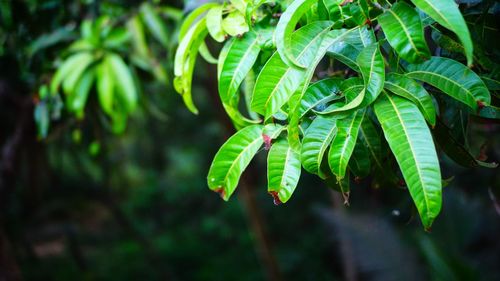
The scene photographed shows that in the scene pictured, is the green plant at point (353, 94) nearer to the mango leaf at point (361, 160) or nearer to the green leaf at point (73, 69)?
the mango leaf at point (361, 160)

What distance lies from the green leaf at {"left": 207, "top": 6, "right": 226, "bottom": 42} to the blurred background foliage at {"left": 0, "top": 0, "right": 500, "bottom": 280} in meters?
0.31

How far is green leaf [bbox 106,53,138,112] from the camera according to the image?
4.07 feet

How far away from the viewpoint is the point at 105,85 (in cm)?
123

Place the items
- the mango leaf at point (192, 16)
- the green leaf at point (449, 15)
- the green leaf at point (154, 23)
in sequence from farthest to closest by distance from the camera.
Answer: the green leaf at point (154, 23) → the mango leaf at point (192, 16) → the green leaf at point (449, 15)

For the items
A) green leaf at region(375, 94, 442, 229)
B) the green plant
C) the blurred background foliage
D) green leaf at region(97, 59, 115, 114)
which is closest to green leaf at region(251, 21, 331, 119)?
the green plant

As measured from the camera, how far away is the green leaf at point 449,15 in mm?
427

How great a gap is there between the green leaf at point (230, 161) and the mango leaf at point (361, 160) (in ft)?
0.42

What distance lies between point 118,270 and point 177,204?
127cm

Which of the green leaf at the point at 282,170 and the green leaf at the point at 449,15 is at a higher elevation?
the green leaf at the point at 449,15

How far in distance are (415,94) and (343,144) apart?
10 centimetres

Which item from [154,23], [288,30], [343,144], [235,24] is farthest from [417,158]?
[154,23]

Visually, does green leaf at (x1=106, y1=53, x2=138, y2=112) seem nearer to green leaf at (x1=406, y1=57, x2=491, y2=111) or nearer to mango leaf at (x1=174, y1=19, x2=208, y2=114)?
mango leaf at (x1=174, y1=19, x2=208, y2=114)

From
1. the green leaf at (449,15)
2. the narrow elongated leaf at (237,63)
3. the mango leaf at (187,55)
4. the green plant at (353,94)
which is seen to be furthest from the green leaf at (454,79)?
the mango leaf at (187,55)

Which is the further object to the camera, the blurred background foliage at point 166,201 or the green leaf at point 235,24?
the blurred background foliage at point 166,201
